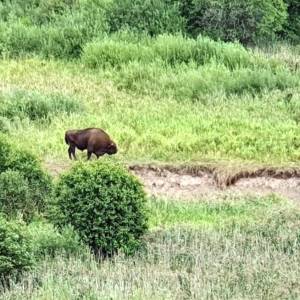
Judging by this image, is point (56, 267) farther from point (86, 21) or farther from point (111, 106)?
point (86, 21)

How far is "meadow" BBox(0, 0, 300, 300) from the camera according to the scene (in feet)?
30.4

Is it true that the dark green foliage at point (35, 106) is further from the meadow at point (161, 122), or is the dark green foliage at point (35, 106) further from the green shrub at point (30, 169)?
the green shrub at point (30, 169)

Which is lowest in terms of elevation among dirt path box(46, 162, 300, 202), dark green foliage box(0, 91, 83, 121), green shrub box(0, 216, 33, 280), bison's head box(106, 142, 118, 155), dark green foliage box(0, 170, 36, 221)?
dark green foliage box(0, 91, 83, 121)

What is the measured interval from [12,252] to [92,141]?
222 inches

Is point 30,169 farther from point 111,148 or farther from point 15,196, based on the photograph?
point 111,148

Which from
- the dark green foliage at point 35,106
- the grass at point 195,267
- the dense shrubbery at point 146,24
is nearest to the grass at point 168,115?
the dark green foliage at point 35,106

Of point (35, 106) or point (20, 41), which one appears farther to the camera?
point (20, 41)

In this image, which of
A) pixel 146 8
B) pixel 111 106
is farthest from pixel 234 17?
pixel 111 106

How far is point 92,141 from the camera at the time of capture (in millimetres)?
14617

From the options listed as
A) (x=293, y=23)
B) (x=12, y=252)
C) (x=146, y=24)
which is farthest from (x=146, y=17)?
(x=12, y=252)

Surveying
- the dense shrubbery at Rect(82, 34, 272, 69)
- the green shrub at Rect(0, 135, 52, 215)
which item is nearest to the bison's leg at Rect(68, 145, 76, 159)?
the green shrub at Rect(0, 135, 52, 215)

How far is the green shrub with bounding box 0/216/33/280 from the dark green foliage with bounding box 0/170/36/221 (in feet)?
7.98

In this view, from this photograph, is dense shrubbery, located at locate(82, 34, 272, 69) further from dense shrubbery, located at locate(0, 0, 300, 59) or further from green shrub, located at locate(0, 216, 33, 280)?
green shrub, located at locate(0, 216, 33, 280)

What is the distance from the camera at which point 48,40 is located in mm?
25562
